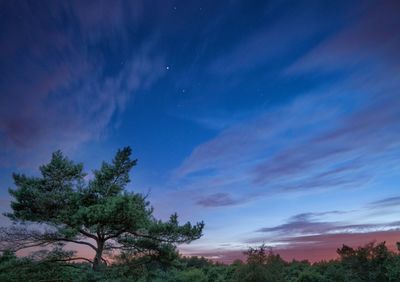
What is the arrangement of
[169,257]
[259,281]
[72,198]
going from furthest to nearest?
[259,281], [169,257], [72,198]

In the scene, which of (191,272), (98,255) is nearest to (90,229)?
(98,255)

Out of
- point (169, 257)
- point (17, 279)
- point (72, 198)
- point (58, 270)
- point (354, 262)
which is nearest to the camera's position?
point (17, 279)

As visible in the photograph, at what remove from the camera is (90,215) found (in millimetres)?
16969

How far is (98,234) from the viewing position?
19.1 meters

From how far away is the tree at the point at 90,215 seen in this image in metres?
17.8

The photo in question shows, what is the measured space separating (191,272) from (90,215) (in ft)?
188

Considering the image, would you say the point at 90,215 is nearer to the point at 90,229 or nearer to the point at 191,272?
the point at 90,229

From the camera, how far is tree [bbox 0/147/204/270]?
17.8 m

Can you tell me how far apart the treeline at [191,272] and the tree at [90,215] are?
0.83m

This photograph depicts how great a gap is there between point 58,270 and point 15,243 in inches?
117

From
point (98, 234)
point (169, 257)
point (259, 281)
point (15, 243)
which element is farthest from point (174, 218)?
point (259, 281)

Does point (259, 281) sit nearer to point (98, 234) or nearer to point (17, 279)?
point (98, 234)

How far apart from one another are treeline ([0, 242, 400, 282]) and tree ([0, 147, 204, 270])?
83 cm

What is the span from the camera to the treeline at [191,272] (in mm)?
17078
